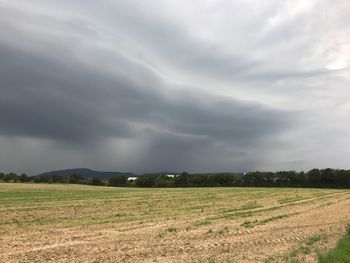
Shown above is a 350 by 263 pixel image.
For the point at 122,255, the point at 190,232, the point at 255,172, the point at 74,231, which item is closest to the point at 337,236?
the point at 190,232

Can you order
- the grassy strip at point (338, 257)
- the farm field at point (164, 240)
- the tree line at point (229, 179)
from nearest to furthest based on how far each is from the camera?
the grassy strip at point (338, 257)
the farm field at point (164, 240)
the tree line at point (229, 179)

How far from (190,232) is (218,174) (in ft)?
481

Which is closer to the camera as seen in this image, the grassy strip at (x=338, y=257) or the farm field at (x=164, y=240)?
the grassy strip at (x=338, y=257)

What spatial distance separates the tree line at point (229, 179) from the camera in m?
154

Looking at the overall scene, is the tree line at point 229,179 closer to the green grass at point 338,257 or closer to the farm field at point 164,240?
the farm field at point 164,240

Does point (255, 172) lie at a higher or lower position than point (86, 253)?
higher

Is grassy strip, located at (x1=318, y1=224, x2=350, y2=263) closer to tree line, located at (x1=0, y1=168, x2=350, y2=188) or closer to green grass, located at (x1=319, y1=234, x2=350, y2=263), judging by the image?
green grass, located at (x1=319, y1=234, x2=350, y2=263)

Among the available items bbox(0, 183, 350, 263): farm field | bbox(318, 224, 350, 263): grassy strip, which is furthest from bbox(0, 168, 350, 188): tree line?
bbox(318, 224, 350, 263): grassy strip

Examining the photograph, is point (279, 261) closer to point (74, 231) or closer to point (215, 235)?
point (215, 235)

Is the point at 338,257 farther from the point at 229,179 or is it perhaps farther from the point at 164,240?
the point at 229,179

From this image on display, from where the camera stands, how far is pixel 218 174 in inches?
6594

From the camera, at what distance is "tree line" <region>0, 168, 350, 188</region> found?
154250 millimetres

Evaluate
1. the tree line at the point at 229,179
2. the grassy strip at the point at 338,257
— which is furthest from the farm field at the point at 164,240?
the tree line at the point at 229,179

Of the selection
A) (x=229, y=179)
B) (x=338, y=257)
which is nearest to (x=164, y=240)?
(x=338, y=257)
